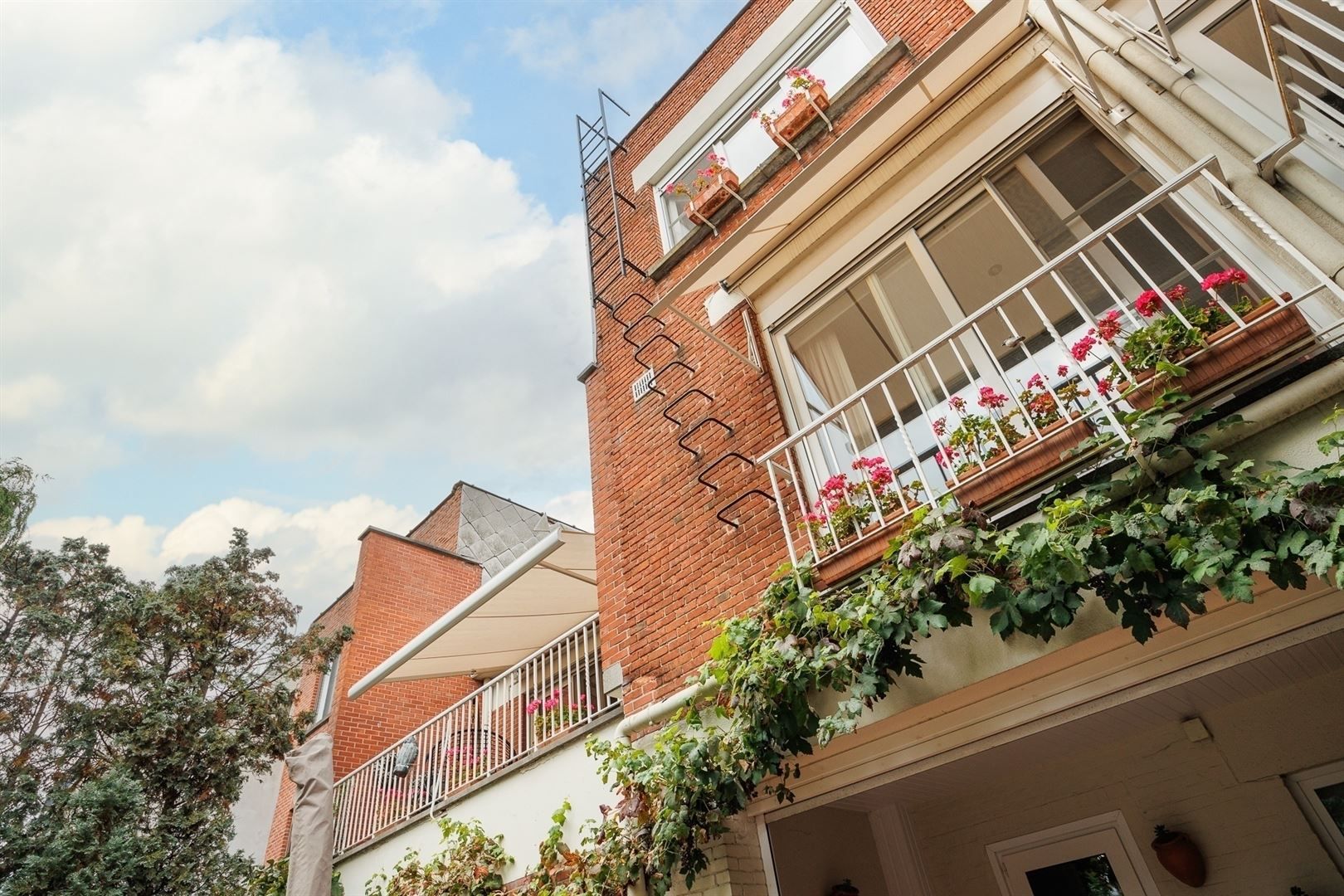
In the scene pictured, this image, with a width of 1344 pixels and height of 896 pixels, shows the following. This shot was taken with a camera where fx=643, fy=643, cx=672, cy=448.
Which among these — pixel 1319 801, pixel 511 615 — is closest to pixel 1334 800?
pixel 1319 801

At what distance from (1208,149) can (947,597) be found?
2.75 m

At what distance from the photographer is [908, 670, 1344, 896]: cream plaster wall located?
15.6ft

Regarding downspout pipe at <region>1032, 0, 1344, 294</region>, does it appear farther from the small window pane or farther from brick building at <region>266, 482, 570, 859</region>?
brick building at <region>266, 482, 570, 859</region>

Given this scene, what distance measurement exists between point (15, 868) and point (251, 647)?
2634mm

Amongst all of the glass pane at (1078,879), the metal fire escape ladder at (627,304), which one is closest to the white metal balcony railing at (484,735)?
the metal fire escape ladder at (627,304)

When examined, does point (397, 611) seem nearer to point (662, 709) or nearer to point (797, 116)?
point (662, 709)

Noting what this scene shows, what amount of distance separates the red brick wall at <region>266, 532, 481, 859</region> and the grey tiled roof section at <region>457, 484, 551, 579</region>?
0.75 m

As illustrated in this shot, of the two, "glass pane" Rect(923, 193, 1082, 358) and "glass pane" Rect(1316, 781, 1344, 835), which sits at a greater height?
"glass pane" Rect(923, 193, 1082, 358)

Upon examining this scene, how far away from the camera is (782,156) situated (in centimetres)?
666

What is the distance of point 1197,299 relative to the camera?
3691mm

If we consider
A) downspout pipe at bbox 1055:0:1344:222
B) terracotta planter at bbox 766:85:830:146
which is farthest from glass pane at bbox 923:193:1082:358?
terracotta planter at bbox 766:85:830:146

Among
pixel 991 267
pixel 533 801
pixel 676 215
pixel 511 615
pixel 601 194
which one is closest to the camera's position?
pixel 991 267

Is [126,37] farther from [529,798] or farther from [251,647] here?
[529,798]

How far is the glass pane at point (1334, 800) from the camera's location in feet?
15.2
